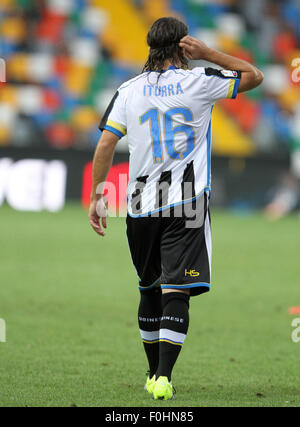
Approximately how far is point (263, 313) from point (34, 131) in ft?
46.4

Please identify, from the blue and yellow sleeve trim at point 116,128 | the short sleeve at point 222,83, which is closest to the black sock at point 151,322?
the blue and yellow sleeve trim at point 116,128

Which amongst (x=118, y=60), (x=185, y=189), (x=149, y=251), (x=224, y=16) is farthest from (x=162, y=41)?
(x=224, y=16)

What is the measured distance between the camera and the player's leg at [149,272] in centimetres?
462

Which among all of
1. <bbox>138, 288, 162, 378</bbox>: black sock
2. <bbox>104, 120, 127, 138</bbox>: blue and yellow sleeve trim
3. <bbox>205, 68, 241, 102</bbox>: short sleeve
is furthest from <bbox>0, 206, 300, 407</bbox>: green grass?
<bbox>205, 68, 241, 102</bbox>: short sleeve

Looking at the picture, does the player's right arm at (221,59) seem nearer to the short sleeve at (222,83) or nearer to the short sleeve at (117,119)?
the short sleeve at (222,83)

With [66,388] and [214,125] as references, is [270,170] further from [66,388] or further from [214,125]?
[66,388]

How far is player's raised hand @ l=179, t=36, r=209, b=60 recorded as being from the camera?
4430mm

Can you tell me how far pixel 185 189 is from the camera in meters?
4.59

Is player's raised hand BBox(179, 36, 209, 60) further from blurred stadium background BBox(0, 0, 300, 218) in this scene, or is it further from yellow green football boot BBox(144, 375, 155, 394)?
blurred stadium background BBox(0, 0, 300, 218)

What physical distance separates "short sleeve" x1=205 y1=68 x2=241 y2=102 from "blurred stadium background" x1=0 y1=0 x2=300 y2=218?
14.4 meters

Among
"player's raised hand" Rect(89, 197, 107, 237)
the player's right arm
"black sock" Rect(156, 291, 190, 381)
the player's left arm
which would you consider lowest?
"black sock" Rect(156, 291, 190, 381)

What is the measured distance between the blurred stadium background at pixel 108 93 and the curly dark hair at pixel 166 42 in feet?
46.8
